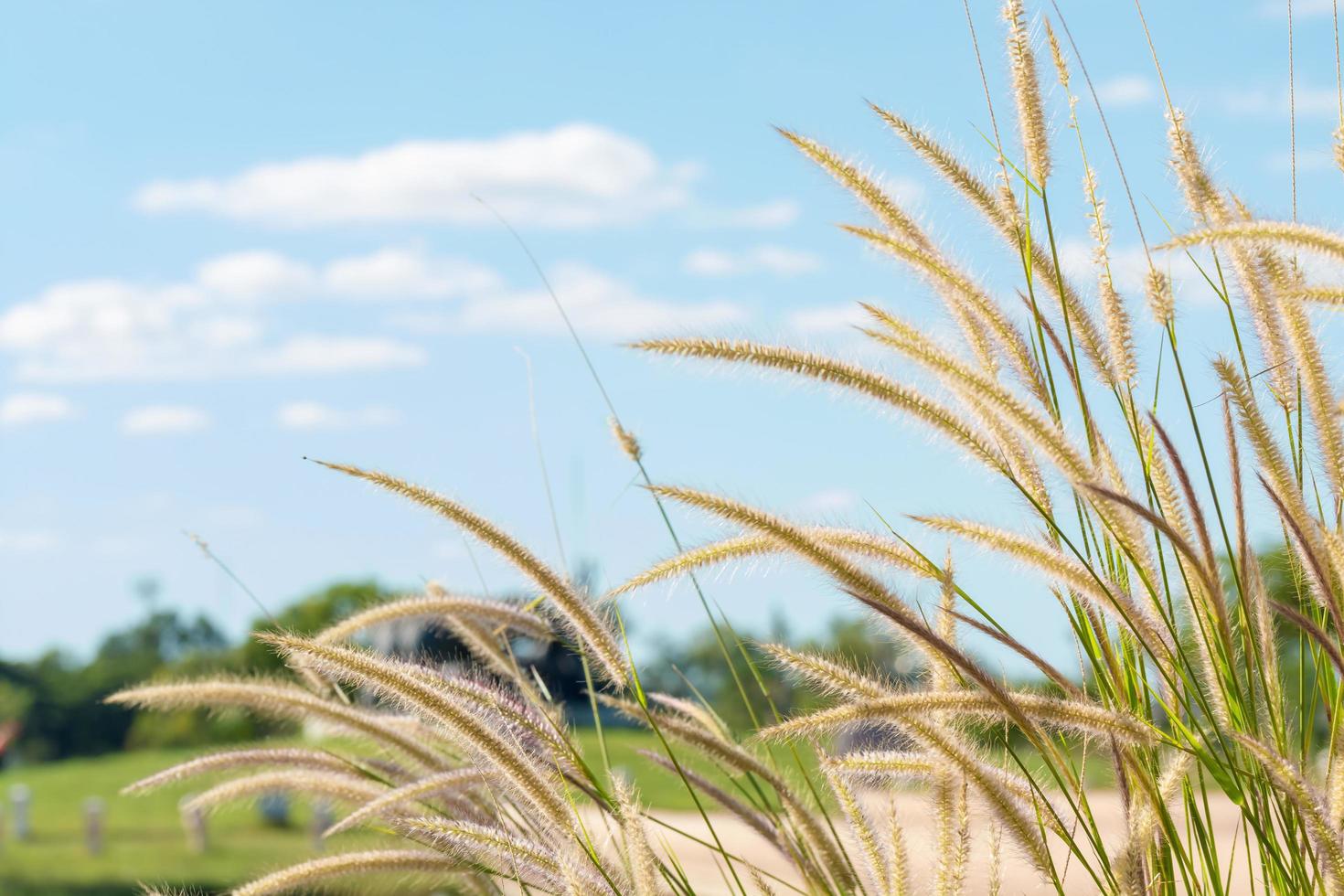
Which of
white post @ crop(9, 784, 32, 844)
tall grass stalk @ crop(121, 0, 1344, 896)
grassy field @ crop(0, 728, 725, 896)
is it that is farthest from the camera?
white post @ crop(9, 784, 32, 844)

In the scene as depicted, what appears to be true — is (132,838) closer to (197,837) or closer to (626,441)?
(197,837)

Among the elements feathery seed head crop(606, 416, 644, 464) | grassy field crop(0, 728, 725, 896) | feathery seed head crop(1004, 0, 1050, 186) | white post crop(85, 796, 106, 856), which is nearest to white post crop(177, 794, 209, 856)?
grassy field crop(0, 728, 725, 896)

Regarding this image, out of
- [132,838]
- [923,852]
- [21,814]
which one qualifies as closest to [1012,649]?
[923,852]

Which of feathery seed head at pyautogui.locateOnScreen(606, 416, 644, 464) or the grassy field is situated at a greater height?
feathery seed head at pyautogui.locateOnScreen(606, 416, 644, 464)

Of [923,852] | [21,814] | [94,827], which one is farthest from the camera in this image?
[21,814]

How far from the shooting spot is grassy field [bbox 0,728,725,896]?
931 centimetres

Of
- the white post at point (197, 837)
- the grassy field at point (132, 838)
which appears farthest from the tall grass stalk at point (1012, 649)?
the white post at point (197, 837)

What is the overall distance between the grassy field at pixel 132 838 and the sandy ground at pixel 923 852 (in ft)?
2.82

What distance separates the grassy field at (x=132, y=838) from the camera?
9.31 m

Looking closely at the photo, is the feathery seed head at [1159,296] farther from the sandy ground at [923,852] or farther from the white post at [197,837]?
the white post at [197,837]

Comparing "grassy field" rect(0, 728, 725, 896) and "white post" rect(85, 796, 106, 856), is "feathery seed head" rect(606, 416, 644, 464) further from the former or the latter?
"white post" rect(85, 796, 106, 856)

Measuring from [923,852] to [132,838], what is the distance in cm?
1009

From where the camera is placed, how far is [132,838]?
38.0ft

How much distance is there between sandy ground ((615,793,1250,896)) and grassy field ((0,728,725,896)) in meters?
0.86
